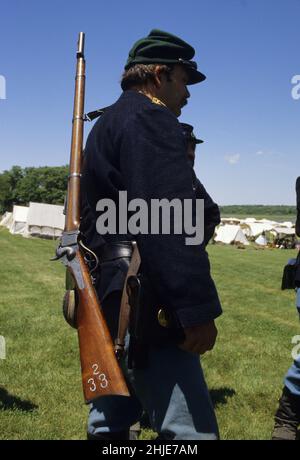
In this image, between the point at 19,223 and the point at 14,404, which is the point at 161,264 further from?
the point at 19,223

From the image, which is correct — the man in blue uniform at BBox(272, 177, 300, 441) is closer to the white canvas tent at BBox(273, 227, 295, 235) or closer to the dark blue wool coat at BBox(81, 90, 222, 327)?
the dark blue wool coat at BBox(81, 90, 222, 327)

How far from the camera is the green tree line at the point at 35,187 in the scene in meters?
101

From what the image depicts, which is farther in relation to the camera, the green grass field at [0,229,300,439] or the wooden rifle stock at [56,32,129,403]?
the green grass field at [0,229,300,439]

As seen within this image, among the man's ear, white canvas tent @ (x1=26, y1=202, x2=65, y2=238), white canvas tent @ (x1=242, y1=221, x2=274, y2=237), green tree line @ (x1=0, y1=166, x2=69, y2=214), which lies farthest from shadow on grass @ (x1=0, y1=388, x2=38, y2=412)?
green tree line @ (x1=0, y1=166, x2=69, y2=214)

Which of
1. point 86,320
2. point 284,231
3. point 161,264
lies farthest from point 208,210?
point 284,231

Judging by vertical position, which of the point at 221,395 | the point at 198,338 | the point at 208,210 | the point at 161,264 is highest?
the point at 208,210

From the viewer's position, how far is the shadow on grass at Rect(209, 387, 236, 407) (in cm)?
470

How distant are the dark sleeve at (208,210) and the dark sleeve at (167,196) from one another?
247 mm

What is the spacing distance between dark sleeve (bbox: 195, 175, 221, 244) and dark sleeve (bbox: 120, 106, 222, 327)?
0.25 meters

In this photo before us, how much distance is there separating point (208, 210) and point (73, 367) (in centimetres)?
394

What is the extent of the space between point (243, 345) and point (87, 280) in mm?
5376

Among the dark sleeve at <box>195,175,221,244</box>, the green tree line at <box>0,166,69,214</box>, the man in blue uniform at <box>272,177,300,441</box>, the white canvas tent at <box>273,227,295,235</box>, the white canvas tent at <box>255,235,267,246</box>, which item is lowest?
the white canvas tent at <box>255,235,267,246</box>

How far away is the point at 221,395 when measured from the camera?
4.86 meters
